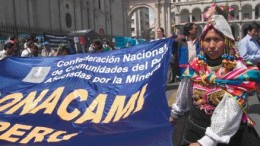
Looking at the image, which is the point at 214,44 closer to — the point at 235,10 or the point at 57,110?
the point at 57,110

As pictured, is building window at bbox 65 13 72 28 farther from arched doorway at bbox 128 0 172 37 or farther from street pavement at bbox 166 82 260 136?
arched doorway at bbox 128 0 172 37

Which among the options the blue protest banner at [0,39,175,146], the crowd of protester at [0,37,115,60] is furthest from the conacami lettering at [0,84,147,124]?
the crowd of protester at [0,37,115,60]

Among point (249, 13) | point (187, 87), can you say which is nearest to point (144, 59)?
point (187, 87)

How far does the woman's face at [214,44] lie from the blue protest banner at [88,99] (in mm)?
2213

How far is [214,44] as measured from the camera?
230cm

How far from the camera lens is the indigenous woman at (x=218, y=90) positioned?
214 centimetres

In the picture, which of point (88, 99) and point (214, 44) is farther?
point (88, 99)

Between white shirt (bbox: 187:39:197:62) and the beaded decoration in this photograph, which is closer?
the beaded decoration

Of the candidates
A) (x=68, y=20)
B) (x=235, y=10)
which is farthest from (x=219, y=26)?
(x=235, y=10)

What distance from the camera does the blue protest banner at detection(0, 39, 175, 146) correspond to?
4.58 m

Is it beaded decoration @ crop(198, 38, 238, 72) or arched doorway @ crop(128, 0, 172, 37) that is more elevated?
arched doorway @ crop(128, 0, 172, 37)

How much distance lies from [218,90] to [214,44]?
0.30 metres

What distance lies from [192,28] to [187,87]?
A: 182 inches

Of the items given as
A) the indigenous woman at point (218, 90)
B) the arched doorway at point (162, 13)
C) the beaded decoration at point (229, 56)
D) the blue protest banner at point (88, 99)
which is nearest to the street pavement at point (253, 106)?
the blue protest banner at point (88, 99)
